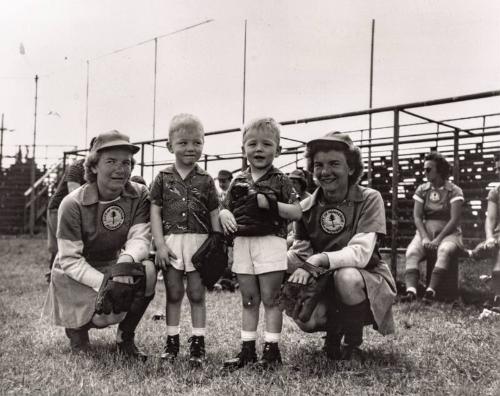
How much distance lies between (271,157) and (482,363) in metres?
1.64

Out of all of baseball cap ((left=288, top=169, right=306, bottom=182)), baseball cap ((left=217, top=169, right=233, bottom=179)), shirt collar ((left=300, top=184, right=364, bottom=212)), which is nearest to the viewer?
shirt collar ((left=300, top=184, right=364, bottom=212))

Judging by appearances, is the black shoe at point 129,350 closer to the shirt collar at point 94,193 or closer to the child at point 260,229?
the child at point 260,229

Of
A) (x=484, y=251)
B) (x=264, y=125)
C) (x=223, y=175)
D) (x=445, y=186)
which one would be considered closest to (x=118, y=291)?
(x=264, y=125)

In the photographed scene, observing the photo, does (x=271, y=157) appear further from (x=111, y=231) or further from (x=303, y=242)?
(x=111, y=231)

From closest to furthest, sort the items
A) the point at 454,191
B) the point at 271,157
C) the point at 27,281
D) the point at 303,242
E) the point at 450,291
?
the point at 271,157 → the point at 303,242 → the point at 450,291 → the point at 454,191 → the point at 27,281

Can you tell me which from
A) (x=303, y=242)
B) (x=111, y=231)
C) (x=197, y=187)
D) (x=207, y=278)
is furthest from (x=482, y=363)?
(x=111, y=231)

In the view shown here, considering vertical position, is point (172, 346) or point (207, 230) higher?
point (207, 230)

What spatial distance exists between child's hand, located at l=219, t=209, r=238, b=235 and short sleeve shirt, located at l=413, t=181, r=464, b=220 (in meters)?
3.89

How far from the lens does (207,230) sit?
3.32 meters

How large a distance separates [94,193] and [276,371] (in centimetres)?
164

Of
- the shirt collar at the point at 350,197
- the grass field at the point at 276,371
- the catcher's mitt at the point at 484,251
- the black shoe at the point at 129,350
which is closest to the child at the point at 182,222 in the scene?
the black shoe at the point at 129,350

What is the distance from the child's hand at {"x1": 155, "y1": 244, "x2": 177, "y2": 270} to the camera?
10.5 feet

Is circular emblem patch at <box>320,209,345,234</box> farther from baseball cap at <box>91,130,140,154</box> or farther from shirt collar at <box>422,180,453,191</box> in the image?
shirt collar at <box>422,180,453,191</box>

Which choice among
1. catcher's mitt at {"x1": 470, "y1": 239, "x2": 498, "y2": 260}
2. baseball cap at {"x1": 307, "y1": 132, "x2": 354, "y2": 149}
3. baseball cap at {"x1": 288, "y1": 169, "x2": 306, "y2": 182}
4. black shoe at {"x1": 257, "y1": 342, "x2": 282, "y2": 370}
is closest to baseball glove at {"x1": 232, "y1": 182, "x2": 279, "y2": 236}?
baseball cap at {"x1": 307, "y1": 132, "x2": 354, "y2": 149}
